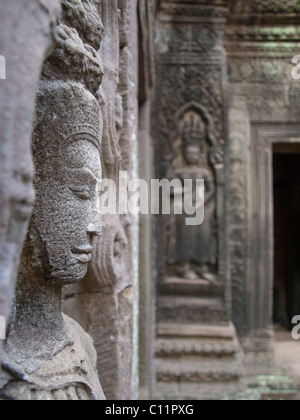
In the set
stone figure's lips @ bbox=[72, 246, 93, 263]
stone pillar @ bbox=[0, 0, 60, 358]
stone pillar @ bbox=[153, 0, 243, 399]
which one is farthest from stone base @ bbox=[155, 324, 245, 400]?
stone pillar @ bbox=[0, 0, 60, 358]

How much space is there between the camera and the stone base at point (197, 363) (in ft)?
7.01

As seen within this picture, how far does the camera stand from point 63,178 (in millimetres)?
533

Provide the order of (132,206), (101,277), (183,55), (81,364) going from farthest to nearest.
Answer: (183,55) → (132,206) → (101,277) → (81,364)

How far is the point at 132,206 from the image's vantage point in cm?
118

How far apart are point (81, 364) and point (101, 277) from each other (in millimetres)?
307

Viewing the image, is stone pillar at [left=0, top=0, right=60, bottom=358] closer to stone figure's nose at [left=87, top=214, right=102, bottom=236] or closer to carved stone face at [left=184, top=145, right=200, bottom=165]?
stone figure's nose at [left=87, top=214, right=102, bottom=236]

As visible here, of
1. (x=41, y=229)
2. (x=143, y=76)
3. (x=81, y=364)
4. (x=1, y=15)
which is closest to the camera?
(x=1, y=15)

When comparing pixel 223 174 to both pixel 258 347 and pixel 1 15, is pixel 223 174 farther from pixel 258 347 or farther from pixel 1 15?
pixel 1 15

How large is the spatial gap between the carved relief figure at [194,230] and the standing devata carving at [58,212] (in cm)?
189

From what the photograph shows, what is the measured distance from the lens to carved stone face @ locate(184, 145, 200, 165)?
2453 millimetres

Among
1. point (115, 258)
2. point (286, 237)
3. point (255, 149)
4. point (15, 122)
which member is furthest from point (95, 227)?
point (286, 237)

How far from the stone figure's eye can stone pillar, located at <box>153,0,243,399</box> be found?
6.08ft

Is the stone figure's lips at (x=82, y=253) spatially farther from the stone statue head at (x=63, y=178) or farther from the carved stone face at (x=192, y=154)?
the carved stone face at (x=192, y=154)
